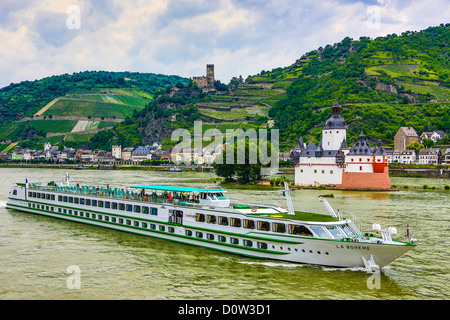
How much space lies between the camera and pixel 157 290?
1716cm

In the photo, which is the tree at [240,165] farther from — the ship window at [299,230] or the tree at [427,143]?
the tree at [427,143]

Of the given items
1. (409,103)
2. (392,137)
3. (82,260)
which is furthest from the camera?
(409,103)

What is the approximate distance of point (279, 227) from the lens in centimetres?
2011

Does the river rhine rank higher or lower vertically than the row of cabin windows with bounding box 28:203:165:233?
lower

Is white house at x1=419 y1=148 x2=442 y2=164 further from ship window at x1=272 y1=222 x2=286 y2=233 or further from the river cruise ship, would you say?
ship window at x1=272 y1=222 x2=286 y2=233

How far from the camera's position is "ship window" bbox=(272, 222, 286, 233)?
20.0 meters

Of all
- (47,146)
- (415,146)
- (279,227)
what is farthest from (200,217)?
(47,146)

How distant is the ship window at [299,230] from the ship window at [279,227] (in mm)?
352

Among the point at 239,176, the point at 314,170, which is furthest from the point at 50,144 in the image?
the point at 314,170

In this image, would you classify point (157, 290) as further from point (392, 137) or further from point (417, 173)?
point (392, 137)

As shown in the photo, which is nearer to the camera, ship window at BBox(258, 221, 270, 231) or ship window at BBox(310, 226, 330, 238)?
ship window at BBox(310, 226, 330, 238)

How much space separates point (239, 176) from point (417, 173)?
37.4 meters

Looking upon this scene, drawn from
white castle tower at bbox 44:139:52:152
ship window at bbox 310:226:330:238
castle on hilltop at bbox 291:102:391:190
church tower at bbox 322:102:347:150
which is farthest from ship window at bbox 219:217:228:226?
white castle tower at bbox 44:139:52:152
